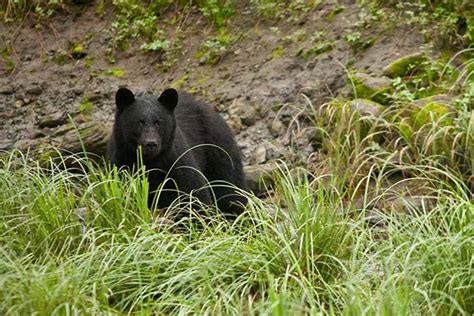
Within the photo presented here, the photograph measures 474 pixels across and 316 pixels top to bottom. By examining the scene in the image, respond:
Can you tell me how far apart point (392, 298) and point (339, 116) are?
4077 mm

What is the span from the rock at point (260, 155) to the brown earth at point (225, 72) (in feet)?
0.04

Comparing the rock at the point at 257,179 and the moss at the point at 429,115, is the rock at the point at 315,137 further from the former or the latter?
the moss at the point at 429,115

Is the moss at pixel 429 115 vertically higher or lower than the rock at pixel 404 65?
lower

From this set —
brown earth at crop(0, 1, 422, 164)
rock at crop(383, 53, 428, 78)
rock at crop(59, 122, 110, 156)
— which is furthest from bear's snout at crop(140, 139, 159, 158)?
rock at crop(383, 53, 428, 78)

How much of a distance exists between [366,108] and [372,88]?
0.57 metres

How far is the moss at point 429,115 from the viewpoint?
25.4 ft

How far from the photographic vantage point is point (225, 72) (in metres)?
10.3

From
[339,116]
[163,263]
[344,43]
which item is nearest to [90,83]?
[344,43]

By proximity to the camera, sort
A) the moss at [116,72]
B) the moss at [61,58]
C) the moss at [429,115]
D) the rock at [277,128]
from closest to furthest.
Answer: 1. the moss at [429,115]
2. the rock at [277,128]
3. the moss at [116,72]
4. the moss at [61,58]

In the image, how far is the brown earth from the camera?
9312 mm

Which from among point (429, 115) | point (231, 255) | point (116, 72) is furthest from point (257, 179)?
point (231, 255)

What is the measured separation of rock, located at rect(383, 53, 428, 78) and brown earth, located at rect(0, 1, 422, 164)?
0.25m

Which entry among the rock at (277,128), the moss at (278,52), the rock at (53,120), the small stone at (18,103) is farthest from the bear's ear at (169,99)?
the small stone at (18,103)

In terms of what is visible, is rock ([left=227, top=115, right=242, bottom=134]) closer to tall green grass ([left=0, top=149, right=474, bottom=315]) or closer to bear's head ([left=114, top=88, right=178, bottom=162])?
bear's head ([left=114, top=88, right=178, bottom=162])
